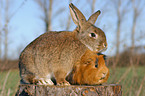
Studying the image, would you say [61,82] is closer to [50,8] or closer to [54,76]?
[54,76]

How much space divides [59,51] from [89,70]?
1.37 feet

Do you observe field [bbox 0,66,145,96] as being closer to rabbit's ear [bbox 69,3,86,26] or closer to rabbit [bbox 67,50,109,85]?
rabbit [bbox 67,50,109,85]

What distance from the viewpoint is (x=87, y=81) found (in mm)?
2400

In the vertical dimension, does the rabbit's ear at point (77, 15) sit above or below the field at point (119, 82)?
above

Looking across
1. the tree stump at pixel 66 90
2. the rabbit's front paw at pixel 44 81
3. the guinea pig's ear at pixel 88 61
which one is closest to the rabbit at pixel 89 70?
the guinea pig's ear at pixel 88 61

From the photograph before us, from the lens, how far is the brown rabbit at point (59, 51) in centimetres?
228

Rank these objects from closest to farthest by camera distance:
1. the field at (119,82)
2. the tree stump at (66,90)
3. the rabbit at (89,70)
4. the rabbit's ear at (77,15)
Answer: the tree stump at (66,90), the rabbit at (89,70), the rabbit's ear at (77,15), the field at (119,82)

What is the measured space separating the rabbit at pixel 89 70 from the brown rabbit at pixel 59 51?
0.08 meters

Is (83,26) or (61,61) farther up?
(83,26)

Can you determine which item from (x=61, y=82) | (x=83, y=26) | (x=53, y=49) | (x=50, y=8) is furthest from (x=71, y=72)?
(x=50, y=8)

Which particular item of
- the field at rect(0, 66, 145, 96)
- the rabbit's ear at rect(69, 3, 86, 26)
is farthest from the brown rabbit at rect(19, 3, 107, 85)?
the field at rect(0, 66, 145, 96)

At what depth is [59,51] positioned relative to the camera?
233cm

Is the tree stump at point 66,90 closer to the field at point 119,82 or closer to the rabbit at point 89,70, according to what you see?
the rabbit at point 89,70

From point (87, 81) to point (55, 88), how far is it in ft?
1.33
